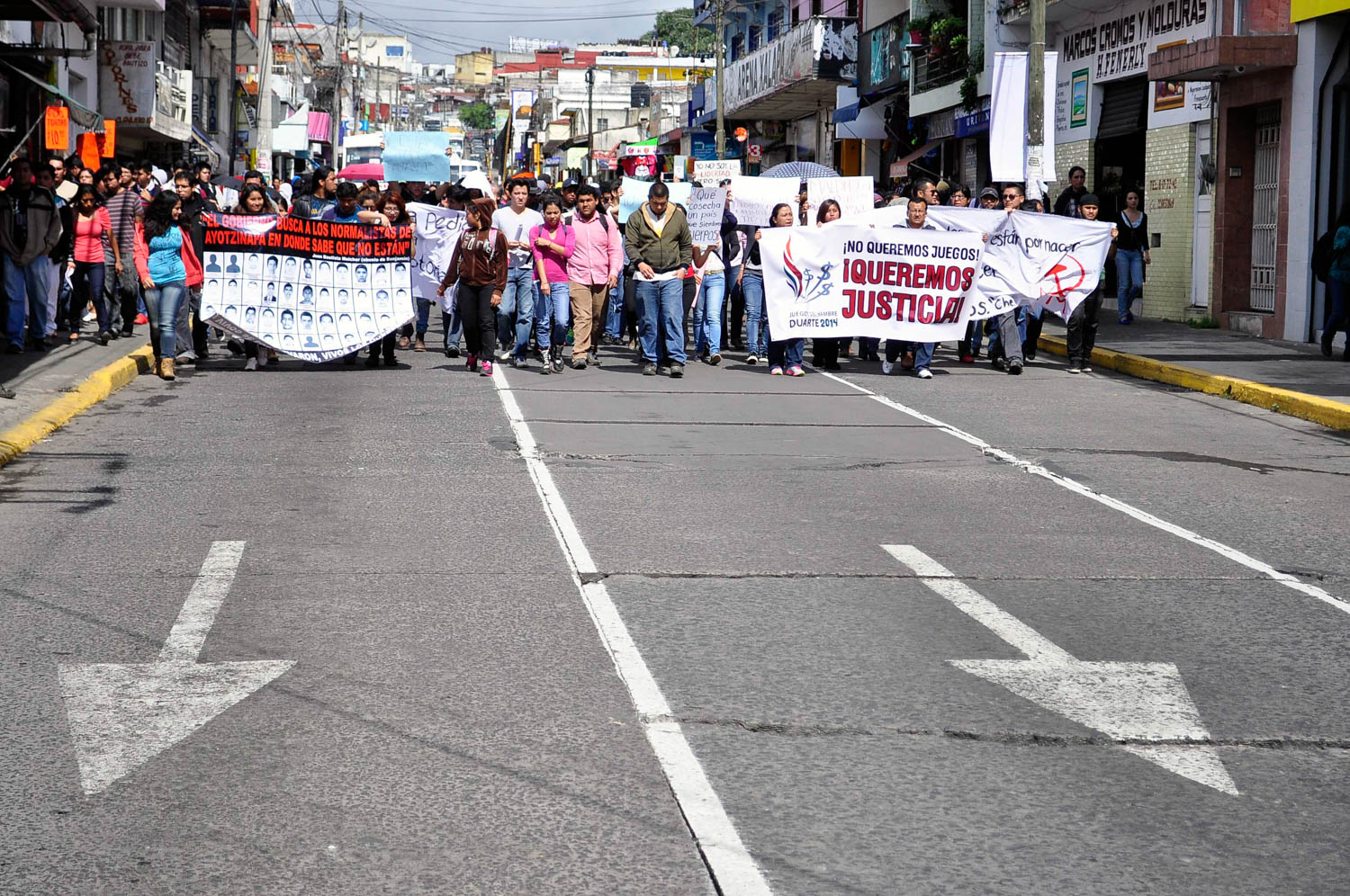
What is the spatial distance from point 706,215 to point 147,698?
1426 cm

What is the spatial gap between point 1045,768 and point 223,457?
7.17m

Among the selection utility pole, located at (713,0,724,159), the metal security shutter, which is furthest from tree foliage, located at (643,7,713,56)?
the metal security shutter

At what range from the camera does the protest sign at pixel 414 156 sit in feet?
127

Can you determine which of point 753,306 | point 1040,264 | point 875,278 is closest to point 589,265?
point 753,306

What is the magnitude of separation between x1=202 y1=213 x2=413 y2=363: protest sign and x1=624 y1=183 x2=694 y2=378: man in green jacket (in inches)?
92.9

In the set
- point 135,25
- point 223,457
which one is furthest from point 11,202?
point 135,25

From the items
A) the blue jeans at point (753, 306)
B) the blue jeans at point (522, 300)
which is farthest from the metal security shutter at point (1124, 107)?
the blue jeans at point (522, 300)

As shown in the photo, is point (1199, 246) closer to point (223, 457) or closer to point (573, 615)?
point (223, 457)

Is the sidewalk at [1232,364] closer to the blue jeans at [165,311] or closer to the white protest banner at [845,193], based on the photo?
the white protest banner at [845,193]

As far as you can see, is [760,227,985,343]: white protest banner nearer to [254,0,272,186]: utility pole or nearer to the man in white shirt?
the man in white shirt

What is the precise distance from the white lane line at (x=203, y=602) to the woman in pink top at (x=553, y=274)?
8689 mm

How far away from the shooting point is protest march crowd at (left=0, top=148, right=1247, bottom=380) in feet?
52.4

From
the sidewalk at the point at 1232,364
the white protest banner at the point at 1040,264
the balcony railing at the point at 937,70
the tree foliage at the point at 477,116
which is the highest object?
the tree foliage at the point at 477,116

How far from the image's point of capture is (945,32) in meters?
33.1
